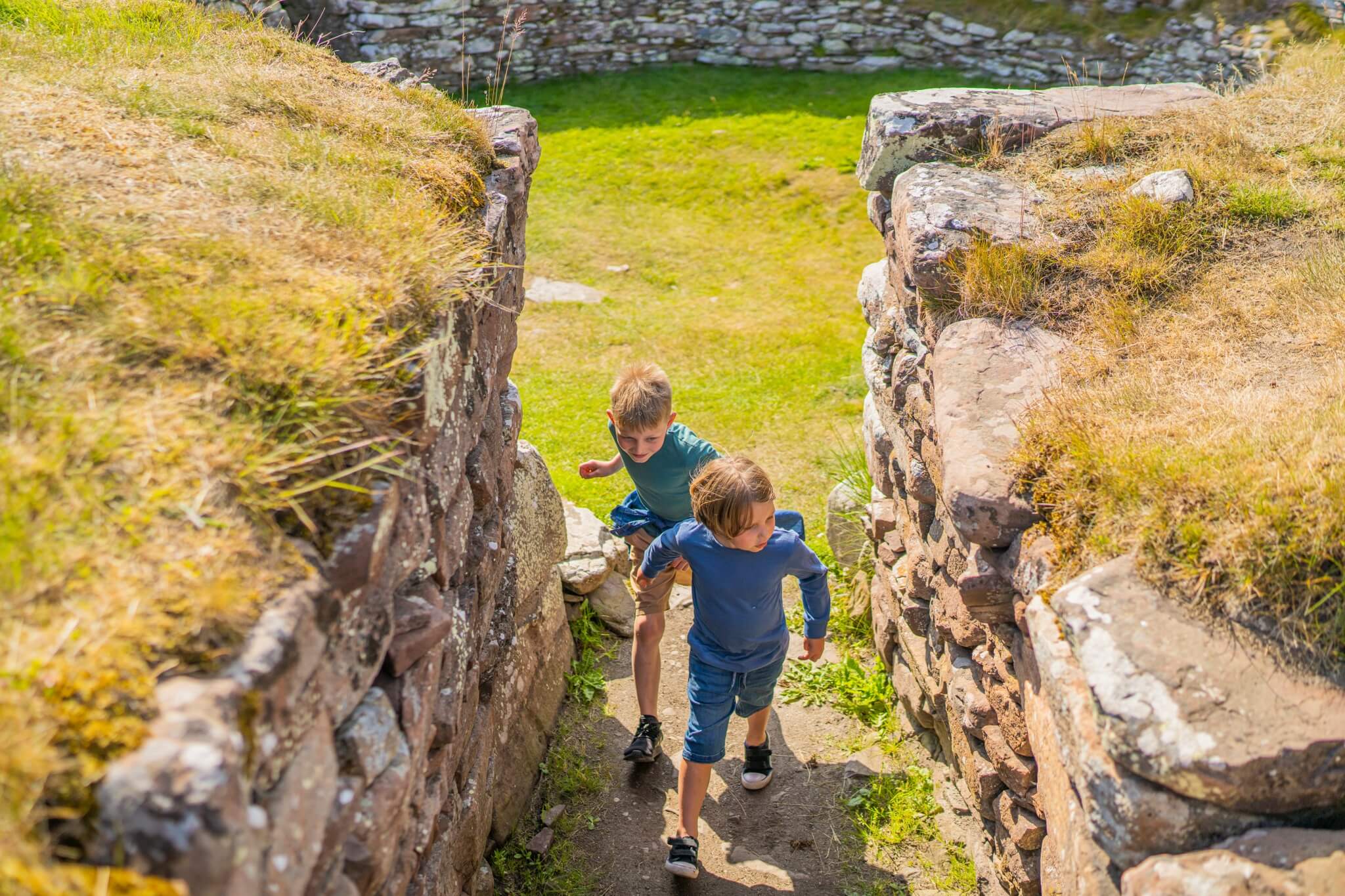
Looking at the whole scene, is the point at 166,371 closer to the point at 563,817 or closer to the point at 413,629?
the point at 413,629

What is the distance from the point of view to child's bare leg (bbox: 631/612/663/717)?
4.59 meters

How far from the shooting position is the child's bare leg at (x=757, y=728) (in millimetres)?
4438

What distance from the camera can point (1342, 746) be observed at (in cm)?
228

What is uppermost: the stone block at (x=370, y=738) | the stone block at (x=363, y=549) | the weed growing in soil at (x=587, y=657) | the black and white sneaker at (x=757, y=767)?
the stone block at (x=363, y=549)

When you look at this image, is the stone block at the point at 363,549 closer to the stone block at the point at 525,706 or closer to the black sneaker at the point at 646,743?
the stone block at the point at 525,706

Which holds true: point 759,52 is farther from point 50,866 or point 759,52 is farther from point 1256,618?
point 50,866

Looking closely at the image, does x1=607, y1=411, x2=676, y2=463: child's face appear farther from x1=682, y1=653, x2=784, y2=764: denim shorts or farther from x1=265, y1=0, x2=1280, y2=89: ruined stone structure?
x1=265, y1=0, x2=1280, y2=89: ruined stone structure

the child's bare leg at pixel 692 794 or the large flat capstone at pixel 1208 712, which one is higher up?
the large flat capstone at pixel 1208 712

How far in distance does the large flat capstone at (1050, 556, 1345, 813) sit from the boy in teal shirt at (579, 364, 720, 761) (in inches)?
83.8

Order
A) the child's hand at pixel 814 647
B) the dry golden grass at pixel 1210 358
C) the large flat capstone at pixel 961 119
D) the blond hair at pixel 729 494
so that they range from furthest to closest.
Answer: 1. the large flat capstone at pixel 961 119
2. the child's hand at pixel 814 647
3. the blond hair at pixel 729 494
4. the dry golden grass at pixel 1210 358

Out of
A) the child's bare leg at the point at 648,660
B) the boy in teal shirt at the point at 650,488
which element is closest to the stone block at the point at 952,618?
the boy in teal shirt at the point at 650,488

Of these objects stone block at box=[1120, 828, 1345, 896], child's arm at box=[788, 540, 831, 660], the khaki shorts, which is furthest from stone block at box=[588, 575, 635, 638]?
stone block at box=[1120, 828, 1345, 896]

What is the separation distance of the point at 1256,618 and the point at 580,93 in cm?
1277

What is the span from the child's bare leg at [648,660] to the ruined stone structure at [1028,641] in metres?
1.19
